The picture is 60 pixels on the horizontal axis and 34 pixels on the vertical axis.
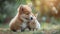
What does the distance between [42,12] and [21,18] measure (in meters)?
0.18

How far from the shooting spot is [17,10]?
140 cm

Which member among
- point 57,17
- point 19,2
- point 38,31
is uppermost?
point 19,2

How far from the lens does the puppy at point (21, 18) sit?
1.38 metres

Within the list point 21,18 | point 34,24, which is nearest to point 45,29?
point 34,24

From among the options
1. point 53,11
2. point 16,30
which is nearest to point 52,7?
point 53,11

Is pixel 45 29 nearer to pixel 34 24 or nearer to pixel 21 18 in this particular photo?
pixel 34 24

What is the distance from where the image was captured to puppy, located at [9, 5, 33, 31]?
138 centimetres

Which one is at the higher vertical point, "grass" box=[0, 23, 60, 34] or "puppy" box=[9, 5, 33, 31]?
"puppy" box=[9, 5, 33, 31]

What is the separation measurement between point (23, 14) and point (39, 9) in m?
0.14

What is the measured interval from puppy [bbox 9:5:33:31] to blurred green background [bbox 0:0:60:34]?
32 mm

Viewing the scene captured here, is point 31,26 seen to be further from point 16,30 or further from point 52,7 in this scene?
point 52,7

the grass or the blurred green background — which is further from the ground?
the blurred green background

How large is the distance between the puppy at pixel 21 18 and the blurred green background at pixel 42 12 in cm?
3

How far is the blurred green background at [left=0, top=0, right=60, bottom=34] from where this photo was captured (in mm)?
1403
